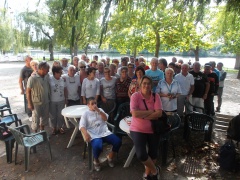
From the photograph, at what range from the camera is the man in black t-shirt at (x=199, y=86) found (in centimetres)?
540

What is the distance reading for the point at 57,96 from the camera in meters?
4.78

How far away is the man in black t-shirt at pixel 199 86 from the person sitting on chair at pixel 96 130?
9.31ft

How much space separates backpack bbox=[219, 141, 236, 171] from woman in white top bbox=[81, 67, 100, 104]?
2965 mm

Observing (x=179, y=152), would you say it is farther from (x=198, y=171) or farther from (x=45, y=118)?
(x=45, y=118)

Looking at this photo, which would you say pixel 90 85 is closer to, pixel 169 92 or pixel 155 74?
pixel 155 74

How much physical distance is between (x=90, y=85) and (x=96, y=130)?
1.47 metres

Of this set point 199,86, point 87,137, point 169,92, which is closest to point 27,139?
point 87,137

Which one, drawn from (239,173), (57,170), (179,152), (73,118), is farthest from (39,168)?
(239,173)

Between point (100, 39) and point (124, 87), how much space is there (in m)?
2.62

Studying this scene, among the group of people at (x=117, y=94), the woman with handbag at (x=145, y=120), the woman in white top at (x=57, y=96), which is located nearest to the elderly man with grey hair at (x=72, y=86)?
the group of people at (x=117, y=94)

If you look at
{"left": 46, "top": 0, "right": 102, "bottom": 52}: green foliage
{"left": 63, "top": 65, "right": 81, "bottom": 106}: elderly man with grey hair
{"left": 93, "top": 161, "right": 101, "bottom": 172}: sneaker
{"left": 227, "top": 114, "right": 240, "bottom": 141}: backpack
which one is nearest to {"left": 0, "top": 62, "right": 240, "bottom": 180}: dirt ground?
{"left": 93, "top": 161, "right": 101, "bottom": 172}: sneaker

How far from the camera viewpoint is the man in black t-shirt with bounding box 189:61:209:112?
5402mm

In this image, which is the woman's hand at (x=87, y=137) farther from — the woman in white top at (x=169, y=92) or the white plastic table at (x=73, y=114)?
the woman in white top at (x=169, y=92)

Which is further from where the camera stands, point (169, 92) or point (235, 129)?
point (169, 92)
